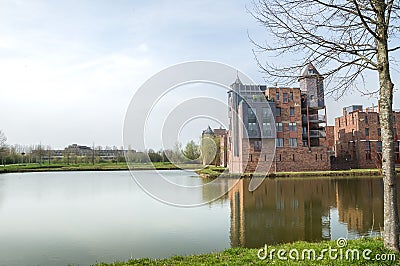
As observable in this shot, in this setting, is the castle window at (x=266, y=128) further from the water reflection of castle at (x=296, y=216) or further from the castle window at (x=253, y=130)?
the water reflection of castle at (x=296, y=216)

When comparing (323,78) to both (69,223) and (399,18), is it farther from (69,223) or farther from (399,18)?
(69,223)

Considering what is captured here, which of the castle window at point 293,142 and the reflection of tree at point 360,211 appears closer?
the reflection of tree at point 360,211

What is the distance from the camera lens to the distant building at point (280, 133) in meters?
39.7

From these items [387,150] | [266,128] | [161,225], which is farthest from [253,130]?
[387,150]

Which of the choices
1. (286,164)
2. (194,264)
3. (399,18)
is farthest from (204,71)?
(286,164)

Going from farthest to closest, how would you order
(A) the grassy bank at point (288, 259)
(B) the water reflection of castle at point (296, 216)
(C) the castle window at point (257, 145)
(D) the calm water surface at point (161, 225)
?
(C) the castle window at point (257, 145) → (B) the water reflection of castle at point (296, 216) → (D) the calm water surface at point (161, 225) → (A) the grassy bank at point (288, 259)

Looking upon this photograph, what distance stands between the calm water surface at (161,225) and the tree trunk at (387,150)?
3.95 metres

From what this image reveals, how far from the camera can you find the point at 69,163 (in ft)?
224

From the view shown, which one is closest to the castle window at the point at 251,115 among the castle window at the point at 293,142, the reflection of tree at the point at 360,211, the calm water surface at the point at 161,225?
the castle window at the point at 293,142

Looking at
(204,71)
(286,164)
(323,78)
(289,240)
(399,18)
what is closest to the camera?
(399,18)

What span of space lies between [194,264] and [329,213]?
30.3ft

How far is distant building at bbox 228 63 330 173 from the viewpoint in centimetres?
3966

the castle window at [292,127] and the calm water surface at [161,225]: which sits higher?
the castle window at [292,127]

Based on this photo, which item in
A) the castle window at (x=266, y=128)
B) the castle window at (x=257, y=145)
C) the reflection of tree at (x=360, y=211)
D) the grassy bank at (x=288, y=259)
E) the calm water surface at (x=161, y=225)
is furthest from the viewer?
Result: the castle window at (x=257, y=145)
